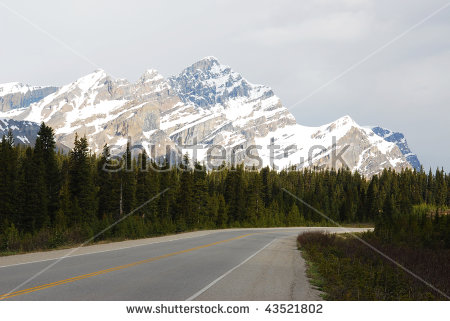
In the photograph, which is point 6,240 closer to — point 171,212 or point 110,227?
point 110,227

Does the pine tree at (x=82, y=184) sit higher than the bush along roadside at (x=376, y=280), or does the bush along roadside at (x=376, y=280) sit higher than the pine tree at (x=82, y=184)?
the pine tree at (x=82, y=184)

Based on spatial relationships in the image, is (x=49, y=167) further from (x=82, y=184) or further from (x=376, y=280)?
(x=376, y=280)

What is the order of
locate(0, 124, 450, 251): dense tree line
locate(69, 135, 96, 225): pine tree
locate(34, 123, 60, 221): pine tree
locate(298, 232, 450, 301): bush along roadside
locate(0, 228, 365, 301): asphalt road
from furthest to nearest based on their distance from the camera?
locate(69, 135, 96, 225): pine tree, locate(34, 123, 60, 221): pine tree, locate(0, 124, 450, 251): dense tree line, locate(298, 232, 450, 301): bush along roadside, locate(0, 228, 365, 301): asphalt road

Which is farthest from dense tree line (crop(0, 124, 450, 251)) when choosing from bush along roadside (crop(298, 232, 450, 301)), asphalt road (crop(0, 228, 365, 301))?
bush along roadside (crop(298, 232, 450, 301))

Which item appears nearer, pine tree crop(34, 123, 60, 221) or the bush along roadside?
the bush along roadside

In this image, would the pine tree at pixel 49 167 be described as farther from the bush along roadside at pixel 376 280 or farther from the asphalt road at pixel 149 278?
the bush along roadside at pixel 376 280

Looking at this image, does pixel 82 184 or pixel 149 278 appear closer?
pixel 149 278

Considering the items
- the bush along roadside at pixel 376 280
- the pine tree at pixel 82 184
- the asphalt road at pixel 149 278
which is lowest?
the bush along roadside at pixel 376 280

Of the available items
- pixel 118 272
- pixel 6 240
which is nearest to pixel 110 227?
pixel 6 240

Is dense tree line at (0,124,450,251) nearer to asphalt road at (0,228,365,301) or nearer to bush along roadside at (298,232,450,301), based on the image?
asphalt road at (0,228,365,301)

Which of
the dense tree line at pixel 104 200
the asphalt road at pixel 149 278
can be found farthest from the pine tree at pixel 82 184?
the asphalt road at pixel 149 278

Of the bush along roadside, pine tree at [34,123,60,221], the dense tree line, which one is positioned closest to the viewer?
the bush along roadside

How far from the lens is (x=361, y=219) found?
117 m

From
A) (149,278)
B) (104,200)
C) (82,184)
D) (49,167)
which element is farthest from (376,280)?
(104,200)
